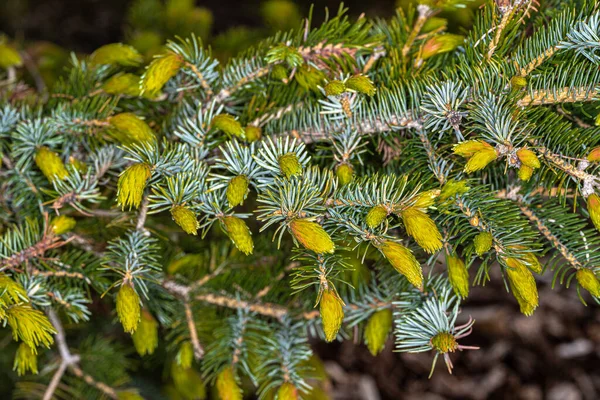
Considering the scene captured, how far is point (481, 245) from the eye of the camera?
2.35ft

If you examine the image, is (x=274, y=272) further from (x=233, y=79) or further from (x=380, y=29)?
(x=380, y=29)

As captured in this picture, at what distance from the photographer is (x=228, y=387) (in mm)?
930

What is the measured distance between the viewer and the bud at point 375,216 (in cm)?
71

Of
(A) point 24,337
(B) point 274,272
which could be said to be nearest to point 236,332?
(B) point 274,272

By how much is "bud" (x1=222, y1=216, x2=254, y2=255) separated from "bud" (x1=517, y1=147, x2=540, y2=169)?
379 mm

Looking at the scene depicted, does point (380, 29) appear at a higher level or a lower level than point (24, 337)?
higher

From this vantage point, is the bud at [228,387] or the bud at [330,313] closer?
the bud at [330,313]

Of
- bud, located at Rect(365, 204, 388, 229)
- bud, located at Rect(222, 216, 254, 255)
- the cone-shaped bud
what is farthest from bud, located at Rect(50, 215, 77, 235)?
bud, located at Rect(365, 204, 388, 229)

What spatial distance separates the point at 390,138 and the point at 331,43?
0.60 feet

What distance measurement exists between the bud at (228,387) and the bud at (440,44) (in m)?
0.64

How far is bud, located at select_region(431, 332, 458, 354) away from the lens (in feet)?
2.44

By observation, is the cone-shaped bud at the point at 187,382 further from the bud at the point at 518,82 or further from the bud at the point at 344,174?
the bud at the point at 518,82

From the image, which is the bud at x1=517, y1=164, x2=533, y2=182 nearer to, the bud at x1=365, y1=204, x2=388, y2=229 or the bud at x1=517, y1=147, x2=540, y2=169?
the bud at x1=517, y1=147, x2=540, y2=169

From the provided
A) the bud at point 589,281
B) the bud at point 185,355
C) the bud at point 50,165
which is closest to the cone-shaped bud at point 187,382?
the bud at point 185,355
